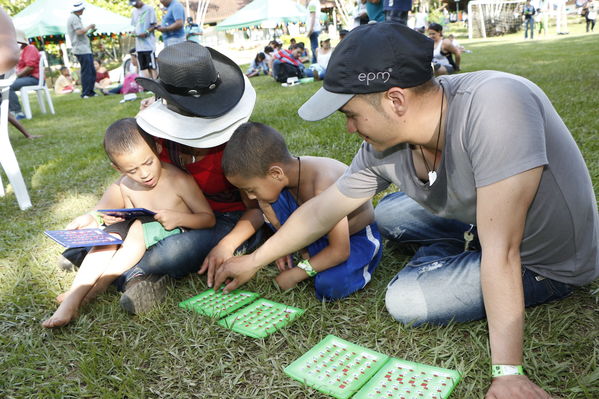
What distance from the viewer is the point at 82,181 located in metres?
4.09

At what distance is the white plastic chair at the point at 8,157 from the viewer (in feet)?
10.7

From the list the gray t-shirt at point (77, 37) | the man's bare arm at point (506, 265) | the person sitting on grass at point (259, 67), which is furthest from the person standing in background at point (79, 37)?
the man's bare arm at point (506, 265)

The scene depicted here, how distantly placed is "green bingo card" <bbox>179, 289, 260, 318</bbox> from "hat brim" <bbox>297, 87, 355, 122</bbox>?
0.87 metres

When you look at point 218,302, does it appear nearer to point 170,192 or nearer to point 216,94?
point 170,192

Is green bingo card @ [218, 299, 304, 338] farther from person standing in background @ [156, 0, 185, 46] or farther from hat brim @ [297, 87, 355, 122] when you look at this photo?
person standing in background @ [156, 0, 185, 46]

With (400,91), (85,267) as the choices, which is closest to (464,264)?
(400,91)

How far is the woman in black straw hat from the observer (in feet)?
6.61

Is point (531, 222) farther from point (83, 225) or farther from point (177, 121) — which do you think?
point (83, 225)

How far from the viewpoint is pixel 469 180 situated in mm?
1406

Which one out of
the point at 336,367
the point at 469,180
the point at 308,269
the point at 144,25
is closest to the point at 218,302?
the point at 308,269

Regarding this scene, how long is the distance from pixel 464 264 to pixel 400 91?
29.3 inches

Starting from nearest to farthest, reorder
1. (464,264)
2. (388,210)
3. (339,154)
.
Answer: (464,264) → (388,210) → (339,154)

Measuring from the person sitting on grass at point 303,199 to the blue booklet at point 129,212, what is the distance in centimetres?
39


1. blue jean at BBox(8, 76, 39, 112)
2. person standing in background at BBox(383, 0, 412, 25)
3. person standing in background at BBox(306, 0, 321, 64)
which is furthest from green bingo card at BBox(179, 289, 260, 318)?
person standing in background at BBox(306, 0, 321, 64)
